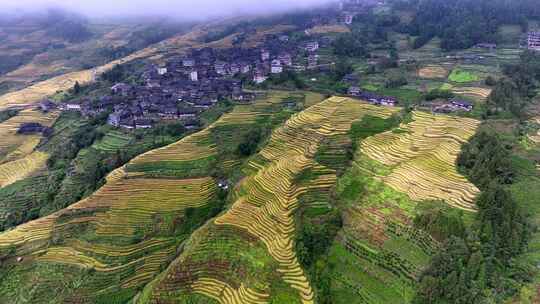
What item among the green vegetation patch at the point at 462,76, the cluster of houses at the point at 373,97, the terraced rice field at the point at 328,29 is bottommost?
the cluster of houses at the point at 373,97

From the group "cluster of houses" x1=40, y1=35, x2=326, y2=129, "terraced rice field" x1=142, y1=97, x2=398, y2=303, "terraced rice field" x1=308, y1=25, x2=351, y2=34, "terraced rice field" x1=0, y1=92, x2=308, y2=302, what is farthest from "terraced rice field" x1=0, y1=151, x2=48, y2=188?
"terraced rice field" x1=308, y1=25, x2=351, y2=34

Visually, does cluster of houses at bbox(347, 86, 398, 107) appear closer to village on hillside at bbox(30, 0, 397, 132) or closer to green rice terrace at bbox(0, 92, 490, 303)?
village on hillside at bbox(30, 0, 397, 132)

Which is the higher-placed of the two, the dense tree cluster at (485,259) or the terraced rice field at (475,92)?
the terraced rice field at (475,92)

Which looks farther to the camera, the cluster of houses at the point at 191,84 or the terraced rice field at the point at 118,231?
the cluster of houses at the point at 191,84

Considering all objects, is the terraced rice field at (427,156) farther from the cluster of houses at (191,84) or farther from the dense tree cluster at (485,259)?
the cluster of houses at (191,84)

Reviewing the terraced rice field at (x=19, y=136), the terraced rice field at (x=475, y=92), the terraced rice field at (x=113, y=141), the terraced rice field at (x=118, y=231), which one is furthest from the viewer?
the terraced rice field at (x=19, y=136)

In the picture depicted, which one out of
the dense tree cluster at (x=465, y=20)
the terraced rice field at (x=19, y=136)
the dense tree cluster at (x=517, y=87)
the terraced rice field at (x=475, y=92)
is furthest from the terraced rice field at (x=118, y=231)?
the dense tree cluster at (x=465, y=20)
